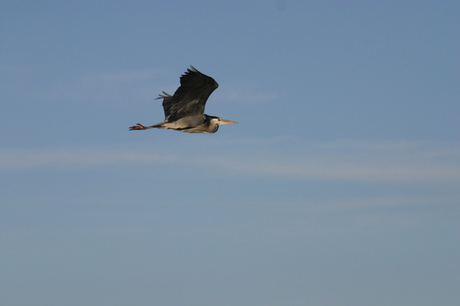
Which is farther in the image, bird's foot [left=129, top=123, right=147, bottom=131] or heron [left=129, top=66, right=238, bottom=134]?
bird's foot [left=129, top=123, right=147, bottom=131]

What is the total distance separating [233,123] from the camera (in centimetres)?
3912

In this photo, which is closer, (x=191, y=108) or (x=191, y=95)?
(x=191, y=95)

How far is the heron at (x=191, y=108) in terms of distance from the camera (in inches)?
1347

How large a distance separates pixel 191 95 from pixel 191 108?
1.06 m

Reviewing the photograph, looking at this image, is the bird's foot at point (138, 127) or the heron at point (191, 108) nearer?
the heron at point (191, 108)

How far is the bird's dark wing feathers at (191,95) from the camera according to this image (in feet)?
111

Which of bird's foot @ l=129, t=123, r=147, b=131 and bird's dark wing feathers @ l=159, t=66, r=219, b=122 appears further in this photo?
bird's foot @ l=129, t=123, r=147, b=131

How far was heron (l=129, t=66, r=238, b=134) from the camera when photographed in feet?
112

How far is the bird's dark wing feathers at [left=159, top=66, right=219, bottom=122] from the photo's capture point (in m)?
33.9

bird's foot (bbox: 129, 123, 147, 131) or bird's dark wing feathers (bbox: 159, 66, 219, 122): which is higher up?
bird's dark wing feathers (bbox: 159, 66, 219, 122)

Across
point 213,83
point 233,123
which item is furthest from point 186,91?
point 233,123

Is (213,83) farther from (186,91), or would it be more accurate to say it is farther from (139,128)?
(139,128)

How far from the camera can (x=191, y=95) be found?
116 ft

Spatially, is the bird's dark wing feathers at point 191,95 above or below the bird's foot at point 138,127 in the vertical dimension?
above
